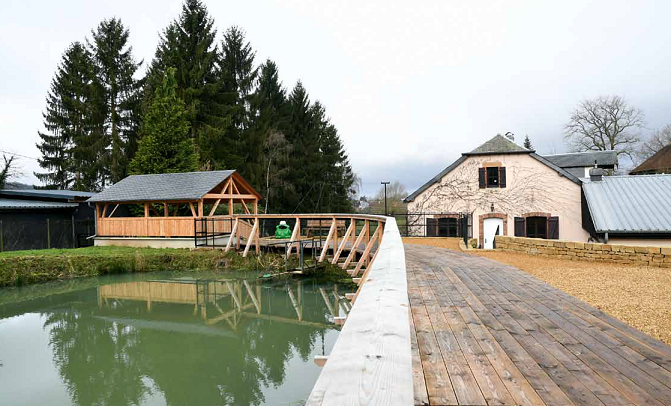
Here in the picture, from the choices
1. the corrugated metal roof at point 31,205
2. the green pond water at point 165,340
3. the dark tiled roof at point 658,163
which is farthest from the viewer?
the dark tiled roof at point 658,163

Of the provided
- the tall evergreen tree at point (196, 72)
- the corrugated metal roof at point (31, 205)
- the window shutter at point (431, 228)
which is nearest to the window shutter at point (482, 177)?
the window shutter at point (431, 228)

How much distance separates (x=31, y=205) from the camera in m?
19.2

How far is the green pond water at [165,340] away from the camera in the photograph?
667 cm

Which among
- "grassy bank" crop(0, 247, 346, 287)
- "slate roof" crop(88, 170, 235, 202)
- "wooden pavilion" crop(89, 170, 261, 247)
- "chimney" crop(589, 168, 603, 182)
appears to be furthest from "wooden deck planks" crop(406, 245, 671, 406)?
"chimney" crop(589, 168, 603, 182)

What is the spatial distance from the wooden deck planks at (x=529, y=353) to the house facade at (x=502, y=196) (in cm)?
1436

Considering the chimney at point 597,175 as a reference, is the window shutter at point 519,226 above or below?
below

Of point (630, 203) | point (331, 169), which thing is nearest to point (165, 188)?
point (630, 203)

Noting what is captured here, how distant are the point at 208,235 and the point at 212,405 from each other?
13.4 meters

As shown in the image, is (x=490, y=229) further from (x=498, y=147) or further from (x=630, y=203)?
(x=630, y=203)

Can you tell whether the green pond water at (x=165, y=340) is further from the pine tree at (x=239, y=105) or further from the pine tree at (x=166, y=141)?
the pine tree at (x=239, y=105)

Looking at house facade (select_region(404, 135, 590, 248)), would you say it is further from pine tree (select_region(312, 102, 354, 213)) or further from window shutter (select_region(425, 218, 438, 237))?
pine tree (select_region(312, 102, 354, 213))

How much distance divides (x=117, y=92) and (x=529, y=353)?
34.1m

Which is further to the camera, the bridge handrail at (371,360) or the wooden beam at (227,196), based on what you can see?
the wooden beam at (227,196)

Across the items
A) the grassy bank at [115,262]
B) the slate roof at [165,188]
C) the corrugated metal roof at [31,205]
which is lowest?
the grassy bank at [115,262]
